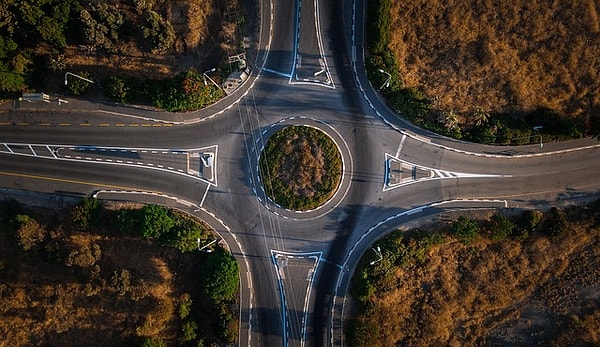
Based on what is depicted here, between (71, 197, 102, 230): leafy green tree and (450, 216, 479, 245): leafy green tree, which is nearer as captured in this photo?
→ (450, 216, 479, 245): leafy green tree

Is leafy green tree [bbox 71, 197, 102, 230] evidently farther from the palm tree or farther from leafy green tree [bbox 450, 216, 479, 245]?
the palm tree

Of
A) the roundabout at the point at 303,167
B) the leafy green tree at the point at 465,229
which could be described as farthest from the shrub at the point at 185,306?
the leafy green tree at the point at 465,229

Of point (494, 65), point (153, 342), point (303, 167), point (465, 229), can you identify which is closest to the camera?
point (465, 229)

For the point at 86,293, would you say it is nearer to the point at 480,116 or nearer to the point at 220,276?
the point at 220,276

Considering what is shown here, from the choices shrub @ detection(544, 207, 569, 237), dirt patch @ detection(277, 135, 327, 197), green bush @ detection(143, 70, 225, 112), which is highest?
green bush @ detection(143, 70, 225, 112)

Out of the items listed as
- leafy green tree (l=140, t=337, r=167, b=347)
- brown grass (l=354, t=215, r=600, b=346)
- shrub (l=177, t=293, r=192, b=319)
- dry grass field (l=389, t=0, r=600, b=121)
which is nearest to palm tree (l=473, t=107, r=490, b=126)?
dry grass field (l=389, t=0, r=600, b=121)

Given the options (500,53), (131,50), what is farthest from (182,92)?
(500,53)
